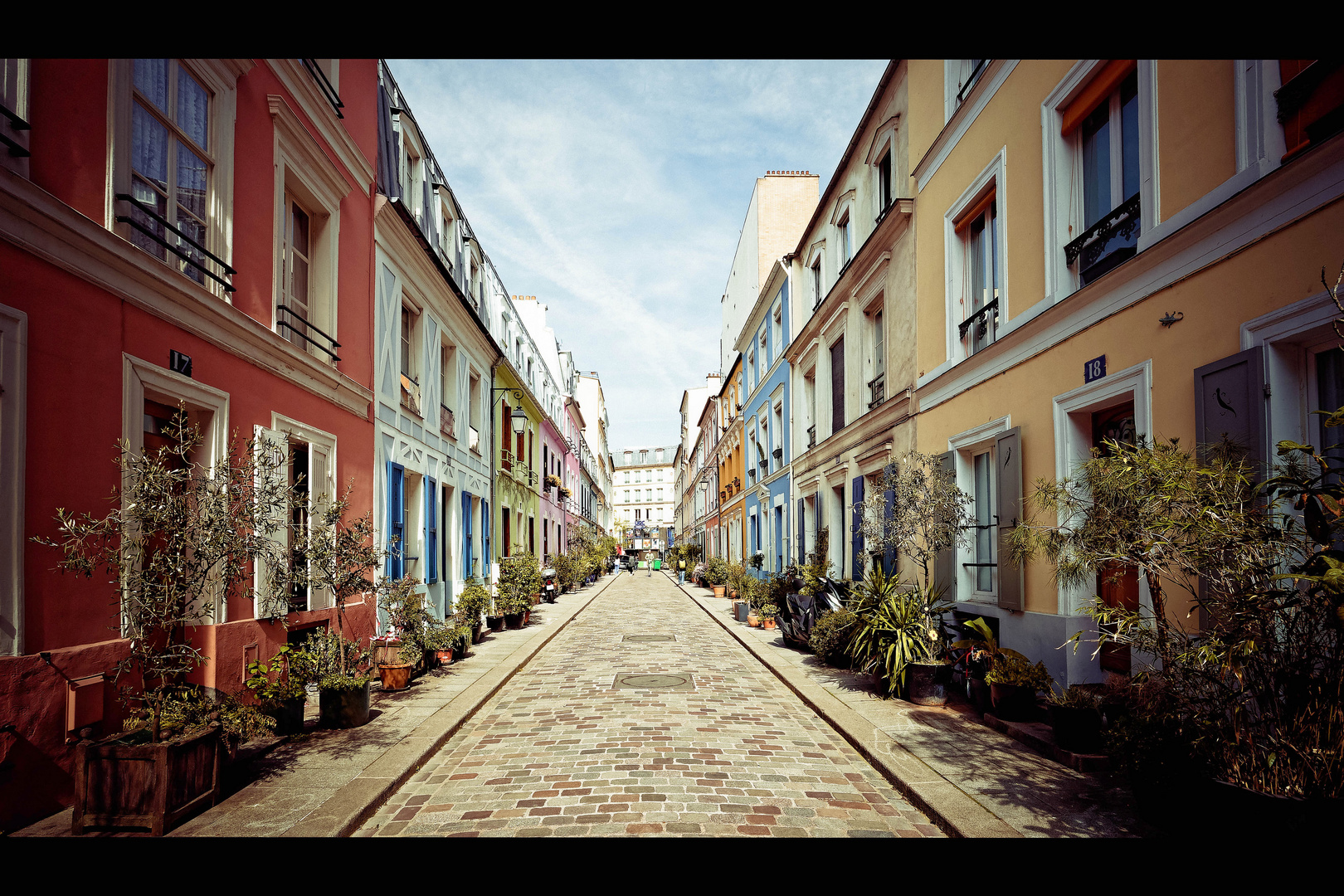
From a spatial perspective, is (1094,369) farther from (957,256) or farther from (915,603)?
(957,256)

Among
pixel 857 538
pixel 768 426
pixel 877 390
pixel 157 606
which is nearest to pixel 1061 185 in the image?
pixel 877 390

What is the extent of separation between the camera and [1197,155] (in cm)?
542

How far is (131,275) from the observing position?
5445mm

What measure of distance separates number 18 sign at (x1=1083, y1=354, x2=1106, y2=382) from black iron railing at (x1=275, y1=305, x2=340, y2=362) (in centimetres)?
796

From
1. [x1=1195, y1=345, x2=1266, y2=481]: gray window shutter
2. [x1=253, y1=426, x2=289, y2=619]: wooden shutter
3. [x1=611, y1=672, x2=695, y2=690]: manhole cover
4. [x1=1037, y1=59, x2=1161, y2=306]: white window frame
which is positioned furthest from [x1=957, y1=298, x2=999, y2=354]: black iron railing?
[x1=253, y1=426, x2=289, y2=619]: wooden shutter

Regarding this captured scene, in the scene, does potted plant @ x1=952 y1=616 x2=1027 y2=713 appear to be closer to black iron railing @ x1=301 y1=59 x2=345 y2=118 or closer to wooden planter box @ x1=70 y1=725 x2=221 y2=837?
Answer: wooden planter box @ x1=70 y1=725 x2=221 y2=837

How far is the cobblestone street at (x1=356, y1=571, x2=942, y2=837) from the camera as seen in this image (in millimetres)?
4688

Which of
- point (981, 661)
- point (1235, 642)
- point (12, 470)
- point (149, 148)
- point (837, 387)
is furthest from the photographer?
point (837, 387)

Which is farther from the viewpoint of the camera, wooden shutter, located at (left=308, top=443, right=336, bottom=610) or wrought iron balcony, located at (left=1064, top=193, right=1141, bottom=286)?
wooden shutter, located at (left=308, top=443, right=336, bottom=610)

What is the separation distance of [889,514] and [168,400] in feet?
26.0
